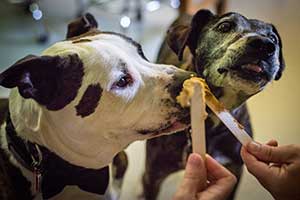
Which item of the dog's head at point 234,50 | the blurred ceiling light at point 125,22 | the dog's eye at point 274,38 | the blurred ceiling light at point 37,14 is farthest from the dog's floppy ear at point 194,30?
the blurred ceiling light at point 37,14

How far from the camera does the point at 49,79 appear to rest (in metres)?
0.79

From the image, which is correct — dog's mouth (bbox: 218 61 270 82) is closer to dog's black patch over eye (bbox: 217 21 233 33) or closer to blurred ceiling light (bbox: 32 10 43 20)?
dog's black patch over eye (bbox: 217 21 233 33)

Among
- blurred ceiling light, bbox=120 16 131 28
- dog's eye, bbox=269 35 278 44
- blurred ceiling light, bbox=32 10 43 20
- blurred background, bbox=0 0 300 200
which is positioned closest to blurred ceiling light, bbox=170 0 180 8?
blurred background, bbox=0 0 300 200

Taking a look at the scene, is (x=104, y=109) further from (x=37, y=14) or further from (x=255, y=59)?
(x=37, y=14)

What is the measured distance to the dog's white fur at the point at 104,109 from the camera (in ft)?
2.65

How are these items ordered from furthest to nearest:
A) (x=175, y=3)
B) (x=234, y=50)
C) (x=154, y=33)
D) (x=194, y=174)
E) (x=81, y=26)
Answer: (x=175, y=3) → (x=154, y=33) → (x=81, y=26) → (x=234, y=50) → (x=194, y=174)

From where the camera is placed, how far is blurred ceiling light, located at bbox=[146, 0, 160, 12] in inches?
71.3

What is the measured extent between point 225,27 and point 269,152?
26 centimetres

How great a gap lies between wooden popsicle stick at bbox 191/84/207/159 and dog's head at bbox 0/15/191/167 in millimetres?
26

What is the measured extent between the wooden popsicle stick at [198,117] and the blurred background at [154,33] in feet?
0.59

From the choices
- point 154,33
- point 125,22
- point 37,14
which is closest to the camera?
point 154,33

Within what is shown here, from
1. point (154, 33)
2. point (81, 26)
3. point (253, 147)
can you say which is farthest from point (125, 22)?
point (253, 147)

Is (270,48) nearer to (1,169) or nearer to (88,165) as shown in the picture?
(88,165)

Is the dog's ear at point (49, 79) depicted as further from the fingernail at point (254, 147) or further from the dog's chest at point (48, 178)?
the fingernail at point (254, 147)
